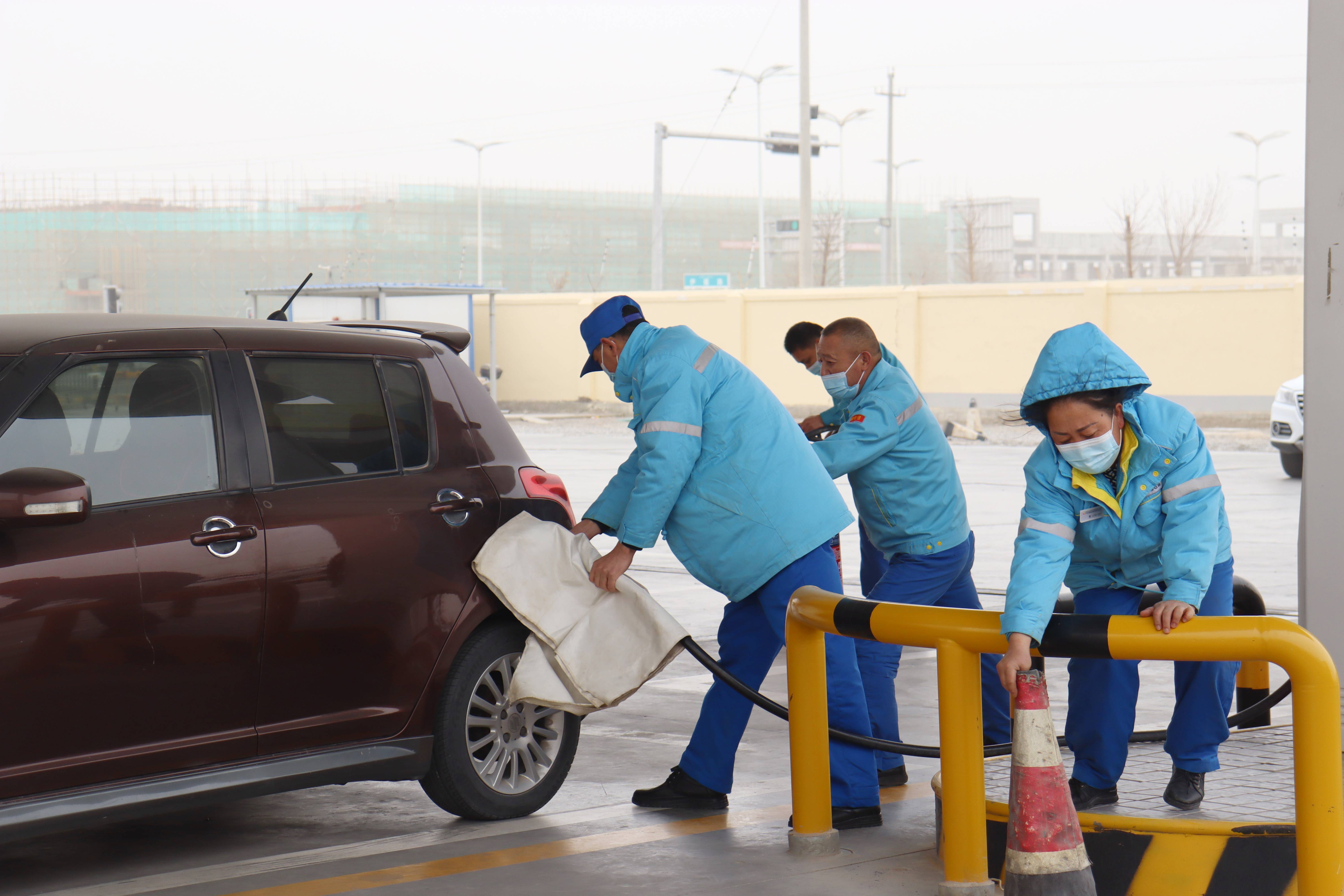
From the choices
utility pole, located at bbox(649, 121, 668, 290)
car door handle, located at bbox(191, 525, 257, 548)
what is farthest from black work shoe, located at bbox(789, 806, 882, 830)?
utility pole, located at bbox(649, 121, 668, 290)

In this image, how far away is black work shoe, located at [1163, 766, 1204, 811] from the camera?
4113mm

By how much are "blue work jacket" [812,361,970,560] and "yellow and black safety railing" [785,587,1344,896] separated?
3.50 feet

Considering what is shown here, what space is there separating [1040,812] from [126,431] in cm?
277

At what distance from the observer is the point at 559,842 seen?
15.8 ft

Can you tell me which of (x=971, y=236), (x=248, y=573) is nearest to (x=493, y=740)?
(x=248, y=573)

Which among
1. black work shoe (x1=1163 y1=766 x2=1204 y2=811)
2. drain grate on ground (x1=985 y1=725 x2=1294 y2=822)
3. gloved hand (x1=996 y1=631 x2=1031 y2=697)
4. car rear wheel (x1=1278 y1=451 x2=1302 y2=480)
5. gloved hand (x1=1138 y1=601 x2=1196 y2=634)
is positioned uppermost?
gloved hand (x1=1138 y1=601 x2=1196 y2=634)

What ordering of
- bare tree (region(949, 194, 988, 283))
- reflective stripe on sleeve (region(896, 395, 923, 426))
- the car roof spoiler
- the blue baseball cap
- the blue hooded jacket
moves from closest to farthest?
the blue hooded jacket < the blue baseball cap < the car roof spoiler < reflective stripe on sleeve (region(896, 395, 923, 426)) < bare tree (region(949, 194, 988, 283))

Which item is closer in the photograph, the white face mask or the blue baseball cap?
the white face mask

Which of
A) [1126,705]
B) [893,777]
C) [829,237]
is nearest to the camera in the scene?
[1126,705]

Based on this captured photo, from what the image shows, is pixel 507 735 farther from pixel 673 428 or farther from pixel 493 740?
pixel 673 428

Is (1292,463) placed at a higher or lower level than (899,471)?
lower

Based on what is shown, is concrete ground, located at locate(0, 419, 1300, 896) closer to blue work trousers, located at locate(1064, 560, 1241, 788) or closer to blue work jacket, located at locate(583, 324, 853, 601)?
blue work jacket, located at locate(583, 324, 853, 601)

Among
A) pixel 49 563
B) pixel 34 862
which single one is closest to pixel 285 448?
pixel 49 563

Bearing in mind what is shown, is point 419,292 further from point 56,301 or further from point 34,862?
point 56,301
